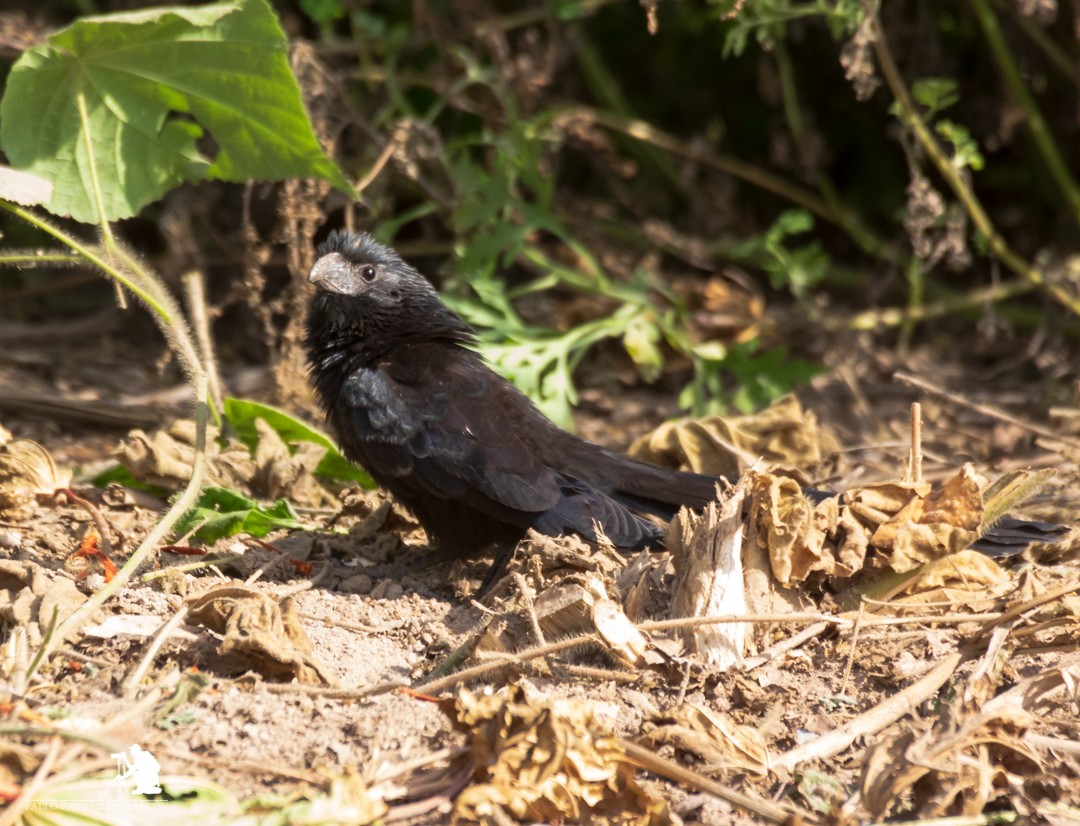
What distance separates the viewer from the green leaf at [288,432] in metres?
4.79

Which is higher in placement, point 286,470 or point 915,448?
point 915,448

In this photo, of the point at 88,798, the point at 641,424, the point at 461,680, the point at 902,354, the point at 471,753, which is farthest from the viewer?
the point at 902,354

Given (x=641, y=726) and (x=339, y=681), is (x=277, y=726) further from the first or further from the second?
(x=641, y=726)

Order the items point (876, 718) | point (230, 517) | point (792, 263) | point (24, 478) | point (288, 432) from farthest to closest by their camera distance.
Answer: point (792, 263) → point (288, 432) → point (24, 478) → point (230, 517) → point (876, 718)

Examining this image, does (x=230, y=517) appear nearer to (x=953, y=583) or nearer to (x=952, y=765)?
(x=953, y=583)

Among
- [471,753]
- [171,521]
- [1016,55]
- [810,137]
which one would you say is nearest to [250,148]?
[171,521]

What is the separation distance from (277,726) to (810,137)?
4.80 metres

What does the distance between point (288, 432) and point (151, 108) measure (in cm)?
132

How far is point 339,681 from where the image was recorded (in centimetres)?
314

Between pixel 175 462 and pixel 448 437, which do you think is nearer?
pixel 448 437

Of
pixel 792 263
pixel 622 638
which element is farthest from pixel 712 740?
pixel 792 263

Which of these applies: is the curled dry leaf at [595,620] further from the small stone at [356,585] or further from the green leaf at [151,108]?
the green leaf at [151,108]

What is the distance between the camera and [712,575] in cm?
331

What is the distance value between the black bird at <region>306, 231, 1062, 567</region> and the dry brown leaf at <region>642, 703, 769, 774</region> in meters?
1.23
